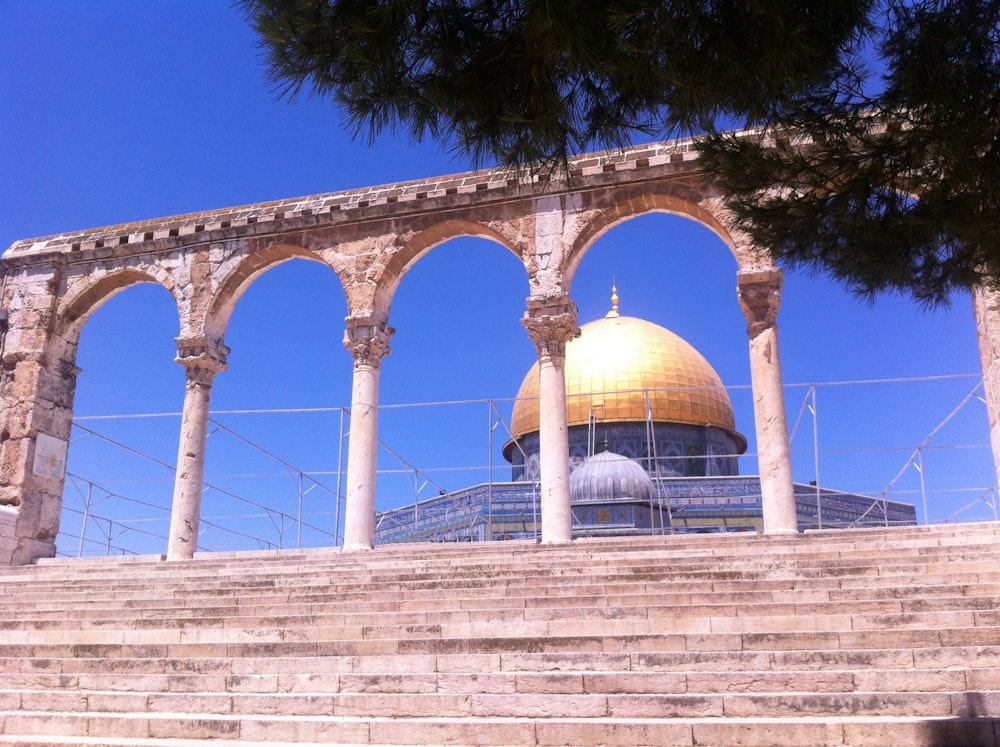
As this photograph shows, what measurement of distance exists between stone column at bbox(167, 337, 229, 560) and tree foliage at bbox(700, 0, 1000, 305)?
1092 centimetres

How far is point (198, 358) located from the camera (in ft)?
49.6

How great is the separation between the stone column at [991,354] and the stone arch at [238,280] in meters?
9.29

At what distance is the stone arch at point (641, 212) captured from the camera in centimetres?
1352

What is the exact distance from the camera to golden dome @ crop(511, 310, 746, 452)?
30469 millimetres

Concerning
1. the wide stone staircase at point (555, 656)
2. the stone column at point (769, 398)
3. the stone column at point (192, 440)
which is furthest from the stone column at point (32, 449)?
the stone column at point (769, 398)

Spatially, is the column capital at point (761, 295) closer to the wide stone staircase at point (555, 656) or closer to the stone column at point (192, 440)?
the wide stone staircase at point (555, 656)

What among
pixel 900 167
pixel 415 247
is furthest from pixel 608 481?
pixel 900 167

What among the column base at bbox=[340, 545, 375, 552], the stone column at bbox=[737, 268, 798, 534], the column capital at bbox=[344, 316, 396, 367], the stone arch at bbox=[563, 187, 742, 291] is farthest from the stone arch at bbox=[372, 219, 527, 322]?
the stone column at bbox=[737, 268, 798, 534]

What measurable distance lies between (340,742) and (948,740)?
3.03 m

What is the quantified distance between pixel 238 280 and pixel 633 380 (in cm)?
1803

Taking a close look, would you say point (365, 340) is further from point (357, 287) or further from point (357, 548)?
point (357, 548)

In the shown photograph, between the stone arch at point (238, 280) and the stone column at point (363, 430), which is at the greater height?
the stone arch at point (238, 280)

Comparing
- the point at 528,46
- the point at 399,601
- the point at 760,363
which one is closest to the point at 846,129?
the point at 528,46

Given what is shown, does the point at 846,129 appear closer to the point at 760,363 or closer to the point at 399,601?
the point at 399,601
